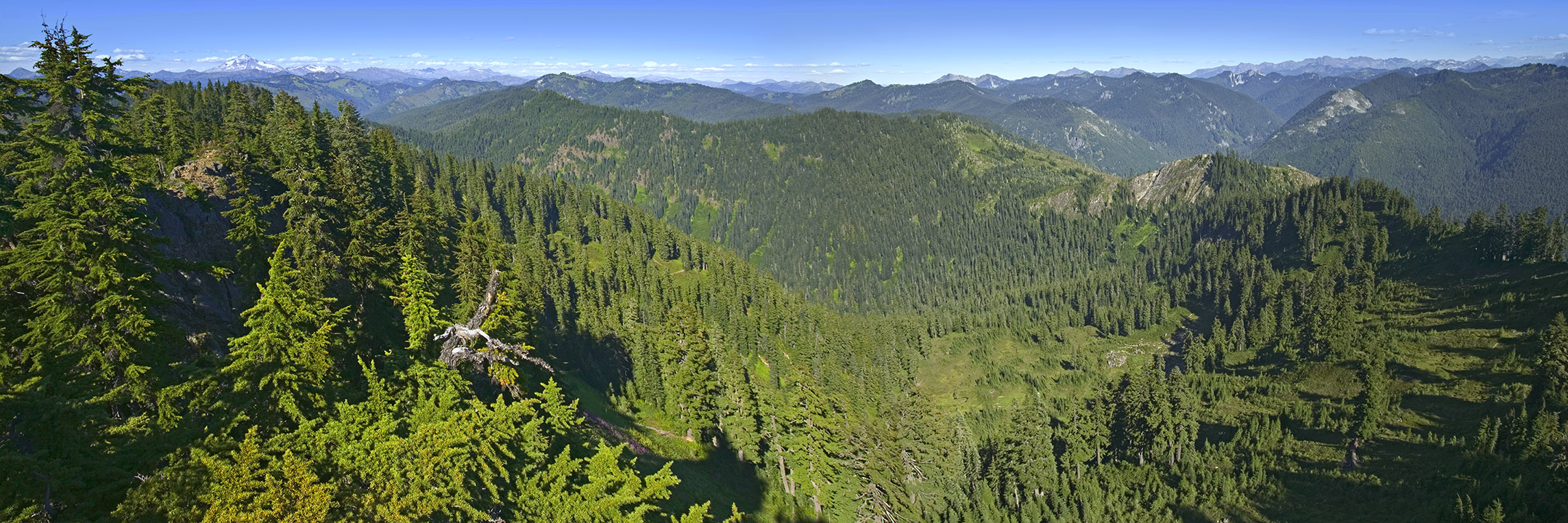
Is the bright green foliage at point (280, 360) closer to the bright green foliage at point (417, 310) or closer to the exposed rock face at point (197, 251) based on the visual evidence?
the bright green foliage at point (417, 310)

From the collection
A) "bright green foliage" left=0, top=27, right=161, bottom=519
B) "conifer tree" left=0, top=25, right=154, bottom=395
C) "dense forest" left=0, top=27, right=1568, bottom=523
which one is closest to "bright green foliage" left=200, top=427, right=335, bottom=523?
"dense forest" left=0, top=27, right=1568, bottom=523

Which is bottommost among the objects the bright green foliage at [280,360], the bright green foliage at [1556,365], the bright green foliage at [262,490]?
the bright green foliage at [1556,365]

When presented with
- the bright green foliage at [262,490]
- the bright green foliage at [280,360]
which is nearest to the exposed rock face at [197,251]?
the bright green foliage at [280,360]

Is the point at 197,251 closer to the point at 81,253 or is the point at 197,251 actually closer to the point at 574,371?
the point at 81,253

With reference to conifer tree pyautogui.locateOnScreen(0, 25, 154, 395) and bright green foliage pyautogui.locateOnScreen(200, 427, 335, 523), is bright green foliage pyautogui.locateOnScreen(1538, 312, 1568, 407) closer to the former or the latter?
bright green foliage pyautogui.locateOnScreen(200, 427, 335, 523)

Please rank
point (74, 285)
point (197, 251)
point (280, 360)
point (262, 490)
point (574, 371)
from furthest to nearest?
point (574, 371), point (197, 251), point (280, 360), point (74, 285), point (262, 490)

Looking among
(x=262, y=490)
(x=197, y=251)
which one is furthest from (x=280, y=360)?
(x=197, y=251)
